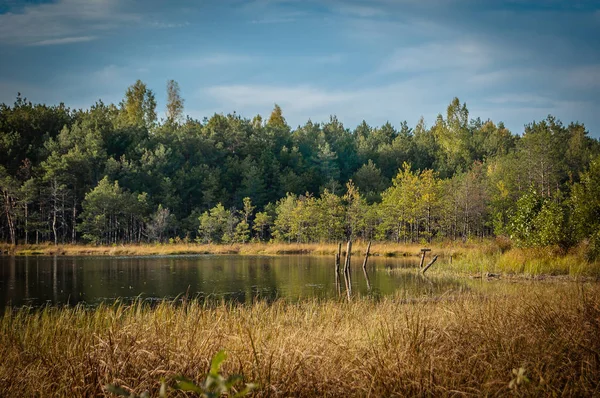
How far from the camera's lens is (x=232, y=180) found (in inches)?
3029

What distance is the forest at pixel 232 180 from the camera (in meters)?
54.3

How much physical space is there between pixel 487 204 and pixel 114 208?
42451 millimetres

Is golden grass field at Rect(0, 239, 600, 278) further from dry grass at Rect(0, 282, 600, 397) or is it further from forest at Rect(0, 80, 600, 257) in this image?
dry grass at Rect(0, 282, 600, 397)

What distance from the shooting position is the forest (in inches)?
2140

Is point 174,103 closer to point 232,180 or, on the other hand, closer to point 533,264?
point 232,180

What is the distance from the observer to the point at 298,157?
272ft

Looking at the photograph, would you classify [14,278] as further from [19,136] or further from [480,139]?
[480,139]

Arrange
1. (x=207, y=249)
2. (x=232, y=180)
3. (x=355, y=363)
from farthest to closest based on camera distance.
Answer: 1. (x=232, y=180)
2. (x=207, y=249)
3. (x=355, y=363)

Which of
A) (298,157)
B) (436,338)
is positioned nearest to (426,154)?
(298,157)

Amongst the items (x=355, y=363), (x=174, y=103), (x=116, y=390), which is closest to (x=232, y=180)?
(x=174, y=103)

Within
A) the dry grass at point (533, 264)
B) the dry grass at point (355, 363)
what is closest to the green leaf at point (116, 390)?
the dry grass at point (355, 363)

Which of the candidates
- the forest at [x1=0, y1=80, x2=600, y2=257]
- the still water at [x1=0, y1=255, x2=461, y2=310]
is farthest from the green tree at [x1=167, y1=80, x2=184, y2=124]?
the still water at [x1=0, y1=255, x2=461, y2=310]

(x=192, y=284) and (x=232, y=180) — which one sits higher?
(x=232, y=180)

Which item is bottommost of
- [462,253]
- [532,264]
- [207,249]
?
[207,249]
